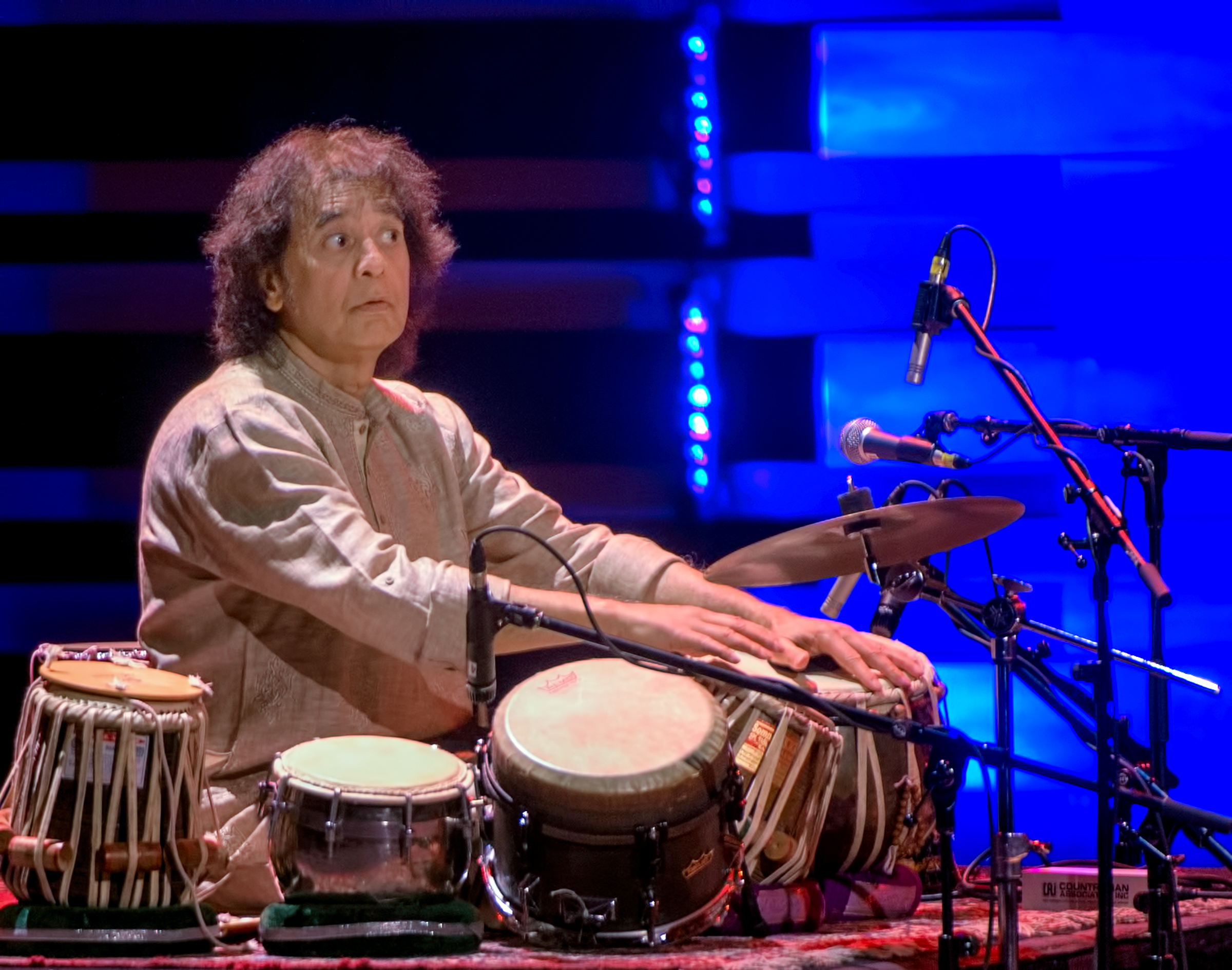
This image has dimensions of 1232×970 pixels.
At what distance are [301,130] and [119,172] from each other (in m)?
0.93

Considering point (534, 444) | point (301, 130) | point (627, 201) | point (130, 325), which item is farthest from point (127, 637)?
point (627, 201)

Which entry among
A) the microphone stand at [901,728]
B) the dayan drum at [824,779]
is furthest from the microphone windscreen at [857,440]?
the microphone stand at [901,728]

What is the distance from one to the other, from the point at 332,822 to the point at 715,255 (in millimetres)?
2318

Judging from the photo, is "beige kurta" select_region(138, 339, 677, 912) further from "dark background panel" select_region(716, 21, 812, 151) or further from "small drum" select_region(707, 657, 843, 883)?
"dark background panel" select_region(716, 21, 812, 151)

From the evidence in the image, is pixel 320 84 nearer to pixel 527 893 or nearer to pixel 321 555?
pixel 321 555

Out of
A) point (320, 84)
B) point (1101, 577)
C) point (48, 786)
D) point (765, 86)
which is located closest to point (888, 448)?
point (1101, 577)

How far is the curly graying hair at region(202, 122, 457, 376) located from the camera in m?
3.38

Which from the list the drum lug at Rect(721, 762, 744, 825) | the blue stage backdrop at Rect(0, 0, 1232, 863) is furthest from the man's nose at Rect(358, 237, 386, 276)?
the drum lug at Rect(721, 762, 744, 825)

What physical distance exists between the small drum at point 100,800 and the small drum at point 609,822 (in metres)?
0.60

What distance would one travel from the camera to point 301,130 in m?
3.51

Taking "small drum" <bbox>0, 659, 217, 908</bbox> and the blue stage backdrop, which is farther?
the blue stage backdrop

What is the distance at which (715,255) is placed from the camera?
427cm

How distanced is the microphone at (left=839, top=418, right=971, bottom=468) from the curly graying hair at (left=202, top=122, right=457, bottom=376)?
1.23 m

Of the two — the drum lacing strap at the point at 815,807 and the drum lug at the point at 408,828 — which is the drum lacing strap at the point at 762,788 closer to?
the drum lacing strap at the point at 815,807
